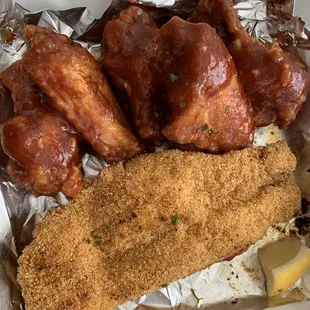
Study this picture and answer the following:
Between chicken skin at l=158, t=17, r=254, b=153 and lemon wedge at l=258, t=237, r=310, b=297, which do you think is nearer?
chicken skin at l=158, t=17, r=254, b=153

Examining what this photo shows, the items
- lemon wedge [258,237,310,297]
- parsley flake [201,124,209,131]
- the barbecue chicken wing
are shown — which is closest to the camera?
the barbecue chicken wing

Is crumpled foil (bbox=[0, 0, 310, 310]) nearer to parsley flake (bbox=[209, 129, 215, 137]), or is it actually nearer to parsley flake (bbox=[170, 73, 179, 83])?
parsley flake (bbox=[209, 129, 215, 137])

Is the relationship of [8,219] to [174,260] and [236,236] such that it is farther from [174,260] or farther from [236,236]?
[236,236]

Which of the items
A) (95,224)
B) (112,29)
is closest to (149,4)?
(112,29)

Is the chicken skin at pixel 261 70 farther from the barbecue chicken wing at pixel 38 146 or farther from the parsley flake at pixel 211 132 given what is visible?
the barbecue chicken wing at pixel 38 146

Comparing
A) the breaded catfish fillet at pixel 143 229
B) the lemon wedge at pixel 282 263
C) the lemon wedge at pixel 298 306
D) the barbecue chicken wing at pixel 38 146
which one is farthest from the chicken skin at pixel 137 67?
the lemon wedge at pixel 298 306

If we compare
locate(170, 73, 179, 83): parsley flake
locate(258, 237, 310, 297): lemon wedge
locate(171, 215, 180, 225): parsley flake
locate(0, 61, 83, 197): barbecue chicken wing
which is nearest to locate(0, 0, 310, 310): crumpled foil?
locate(258, 237, 310, 297): lemon wedge
